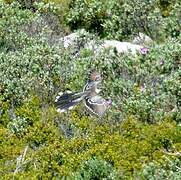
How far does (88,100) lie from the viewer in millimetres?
14031

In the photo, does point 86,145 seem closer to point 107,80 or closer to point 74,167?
point 74,167

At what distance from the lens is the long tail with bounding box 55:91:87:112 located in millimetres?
13859

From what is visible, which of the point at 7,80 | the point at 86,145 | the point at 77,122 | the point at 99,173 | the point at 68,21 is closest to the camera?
the point at 99,173

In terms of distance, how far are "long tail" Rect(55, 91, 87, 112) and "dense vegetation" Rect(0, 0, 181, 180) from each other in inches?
6.4

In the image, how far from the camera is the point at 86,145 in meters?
12.0

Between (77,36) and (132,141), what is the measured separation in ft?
22.2

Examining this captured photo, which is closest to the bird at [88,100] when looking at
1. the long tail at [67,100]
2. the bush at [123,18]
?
the long tail at [67,100]

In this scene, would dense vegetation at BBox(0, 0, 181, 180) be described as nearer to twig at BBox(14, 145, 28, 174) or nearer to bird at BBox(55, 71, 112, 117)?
twig at BBox(14, 145, 28, 174)

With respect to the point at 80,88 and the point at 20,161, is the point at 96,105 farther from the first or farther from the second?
the point at 20,161

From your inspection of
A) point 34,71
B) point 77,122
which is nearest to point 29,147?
point 77,122

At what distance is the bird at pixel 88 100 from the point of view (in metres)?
13.7

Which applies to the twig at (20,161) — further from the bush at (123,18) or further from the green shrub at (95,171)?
the bush at (123,18)

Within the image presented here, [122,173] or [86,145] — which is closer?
[122,173]

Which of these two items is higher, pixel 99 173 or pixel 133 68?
pixel 99 173
